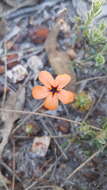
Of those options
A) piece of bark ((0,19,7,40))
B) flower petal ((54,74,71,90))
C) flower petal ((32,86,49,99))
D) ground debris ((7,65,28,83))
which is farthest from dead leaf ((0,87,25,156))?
piece of bark ((0,19,7,40))

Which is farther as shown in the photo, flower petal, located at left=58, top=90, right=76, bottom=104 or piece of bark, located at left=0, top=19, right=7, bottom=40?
piece of bark, located at left=0, top=19, right=7, bottom=40

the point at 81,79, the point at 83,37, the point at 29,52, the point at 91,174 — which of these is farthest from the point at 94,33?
the point at 91,174

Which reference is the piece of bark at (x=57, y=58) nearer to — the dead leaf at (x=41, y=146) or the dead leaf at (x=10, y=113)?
the dead leaf at (x=10, y=113)

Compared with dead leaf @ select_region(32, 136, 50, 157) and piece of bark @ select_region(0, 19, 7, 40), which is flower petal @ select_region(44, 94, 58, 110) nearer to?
dead leaf @ select_region(32, 136, 50, 157)

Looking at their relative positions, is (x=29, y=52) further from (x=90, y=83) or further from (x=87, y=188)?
(x=87, y=188)

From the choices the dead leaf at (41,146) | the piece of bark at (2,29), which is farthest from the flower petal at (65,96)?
the piece of bark at (2,29)

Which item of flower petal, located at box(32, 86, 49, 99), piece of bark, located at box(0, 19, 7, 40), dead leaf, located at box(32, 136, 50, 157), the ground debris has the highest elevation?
piece of bark, located at box(0, 19, 7, 40)
